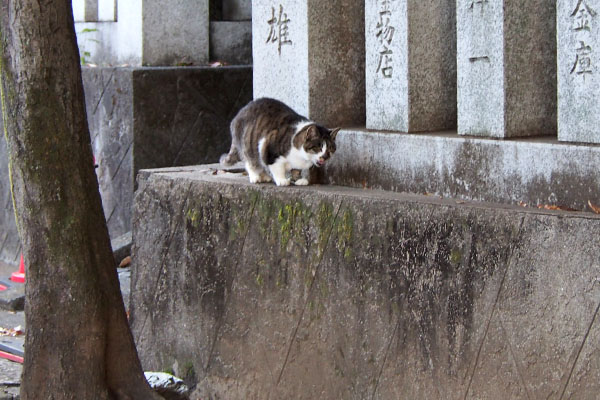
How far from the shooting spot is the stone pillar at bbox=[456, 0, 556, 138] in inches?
219

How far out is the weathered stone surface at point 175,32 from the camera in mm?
10445

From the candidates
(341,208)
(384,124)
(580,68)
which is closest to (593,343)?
(580,68)

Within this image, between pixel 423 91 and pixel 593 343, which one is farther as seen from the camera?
pixel 423 91

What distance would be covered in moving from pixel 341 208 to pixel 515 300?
1358mm

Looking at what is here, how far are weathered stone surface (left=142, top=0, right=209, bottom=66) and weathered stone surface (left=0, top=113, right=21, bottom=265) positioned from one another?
2.29 meters

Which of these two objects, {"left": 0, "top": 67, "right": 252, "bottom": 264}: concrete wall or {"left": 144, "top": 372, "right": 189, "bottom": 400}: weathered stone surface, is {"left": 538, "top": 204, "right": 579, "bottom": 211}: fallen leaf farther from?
{"left": 0, "top": 67, "right": 252, "bottom": 264}: concrete wall

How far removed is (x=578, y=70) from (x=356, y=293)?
180 cm

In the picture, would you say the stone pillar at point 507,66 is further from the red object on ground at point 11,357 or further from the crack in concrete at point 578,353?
the red object on ground at point 11,357

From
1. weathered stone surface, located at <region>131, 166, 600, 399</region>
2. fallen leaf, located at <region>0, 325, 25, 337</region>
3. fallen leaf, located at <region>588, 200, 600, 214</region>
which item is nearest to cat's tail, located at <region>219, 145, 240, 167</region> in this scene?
weathered stone surface, located at <region>131, 166, 600, 399</region>

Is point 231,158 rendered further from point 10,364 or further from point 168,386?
point 10,364

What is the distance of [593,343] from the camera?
471 cm

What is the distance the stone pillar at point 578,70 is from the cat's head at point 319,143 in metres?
1.60

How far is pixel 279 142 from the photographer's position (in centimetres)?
663

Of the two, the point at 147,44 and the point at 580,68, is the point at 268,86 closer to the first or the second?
the point at 580,68
